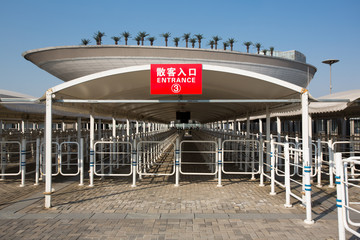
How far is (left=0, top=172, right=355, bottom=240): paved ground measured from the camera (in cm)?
409

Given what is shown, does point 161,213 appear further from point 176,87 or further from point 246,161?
point 246,161

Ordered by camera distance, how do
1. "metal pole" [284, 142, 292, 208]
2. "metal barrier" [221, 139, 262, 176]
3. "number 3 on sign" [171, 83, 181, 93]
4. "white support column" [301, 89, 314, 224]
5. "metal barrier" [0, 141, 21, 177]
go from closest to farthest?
"white support column" [301, 89, 314, 224]
"metal pole" [284, 142, 292, 208]
"number 3 on sign" [171, 83, 181, 93]
"metal barrier" [221, 139, 262, 176]
"metal barrier" [0, 141, 21, 177]

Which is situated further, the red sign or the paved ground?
the red sign

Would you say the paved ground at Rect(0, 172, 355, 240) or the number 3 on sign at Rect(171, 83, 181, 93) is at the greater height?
the number 3 on sign at Rect(171, 83, 181, 93)

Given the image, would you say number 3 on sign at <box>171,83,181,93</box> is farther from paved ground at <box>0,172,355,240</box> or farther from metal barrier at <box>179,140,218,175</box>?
paved ground at <box>0,172,355,240</box>

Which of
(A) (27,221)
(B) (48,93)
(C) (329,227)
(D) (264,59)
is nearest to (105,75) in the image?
(B) (48,93)

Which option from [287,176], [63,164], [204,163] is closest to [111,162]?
[63,164]

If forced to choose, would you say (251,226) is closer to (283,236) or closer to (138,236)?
(283,236)

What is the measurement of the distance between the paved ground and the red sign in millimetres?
2332

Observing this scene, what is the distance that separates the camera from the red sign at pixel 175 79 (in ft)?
17.6

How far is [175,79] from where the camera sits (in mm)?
5391

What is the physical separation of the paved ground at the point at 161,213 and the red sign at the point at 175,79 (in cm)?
233

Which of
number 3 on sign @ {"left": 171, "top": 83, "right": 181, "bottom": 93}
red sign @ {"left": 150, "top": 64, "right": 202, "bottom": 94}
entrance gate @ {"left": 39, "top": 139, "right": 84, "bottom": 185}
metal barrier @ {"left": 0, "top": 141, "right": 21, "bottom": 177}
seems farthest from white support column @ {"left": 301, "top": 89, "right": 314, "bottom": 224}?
metal barrier @ {"left": 0, "top": 141, "right": 21, "bottom": 177}

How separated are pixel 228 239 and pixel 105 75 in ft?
12.0
